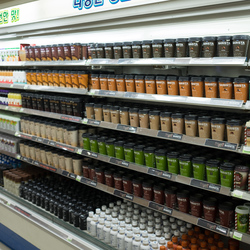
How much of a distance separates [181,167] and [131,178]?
2.21 feet

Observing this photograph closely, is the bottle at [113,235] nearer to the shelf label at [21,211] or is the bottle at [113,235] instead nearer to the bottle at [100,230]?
the bottle at [100,230]

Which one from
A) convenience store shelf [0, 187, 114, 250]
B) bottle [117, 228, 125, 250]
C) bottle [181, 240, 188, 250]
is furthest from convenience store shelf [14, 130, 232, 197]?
convenience store shelf [0, 187, 114, 250]

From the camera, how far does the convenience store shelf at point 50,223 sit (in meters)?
3.22

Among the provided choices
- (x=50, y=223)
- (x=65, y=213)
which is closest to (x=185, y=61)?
(x=65, y=213)

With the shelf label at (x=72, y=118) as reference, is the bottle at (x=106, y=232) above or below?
below

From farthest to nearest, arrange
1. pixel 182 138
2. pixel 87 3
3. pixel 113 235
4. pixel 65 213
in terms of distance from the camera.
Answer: pixel 65 213 < pixel 87 3 < pixel 113 235 < pixel 182 138

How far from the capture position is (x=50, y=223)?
12.1ft

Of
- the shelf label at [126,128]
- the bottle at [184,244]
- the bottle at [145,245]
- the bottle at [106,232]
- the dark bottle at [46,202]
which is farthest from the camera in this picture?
the dark bottle at [46,202]

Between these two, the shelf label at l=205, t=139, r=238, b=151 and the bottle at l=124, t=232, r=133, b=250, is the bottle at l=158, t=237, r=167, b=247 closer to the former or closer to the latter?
the bottle at l=124, t=232, r=133, b=250

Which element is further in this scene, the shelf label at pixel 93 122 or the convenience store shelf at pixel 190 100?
the shelf label at pixel 93 122

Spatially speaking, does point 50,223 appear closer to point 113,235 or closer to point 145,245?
point 113,235

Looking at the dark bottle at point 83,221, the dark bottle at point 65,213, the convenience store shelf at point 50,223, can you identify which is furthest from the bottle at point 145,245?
the dark bottle at point 65,213

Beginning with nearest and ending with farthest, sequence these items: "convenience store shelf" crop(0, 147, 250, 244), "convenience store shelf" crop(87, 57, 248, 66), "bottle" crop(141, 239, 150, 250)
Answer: "convenience store shelf" crop(87, 57, 248, 66) → "convenience store shelf" crop(0, 147, 250, 244) → "bottle" crop(141, 239, 150, 250)

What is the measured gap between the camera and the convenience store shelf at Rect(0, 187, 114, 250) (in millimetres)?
3221
